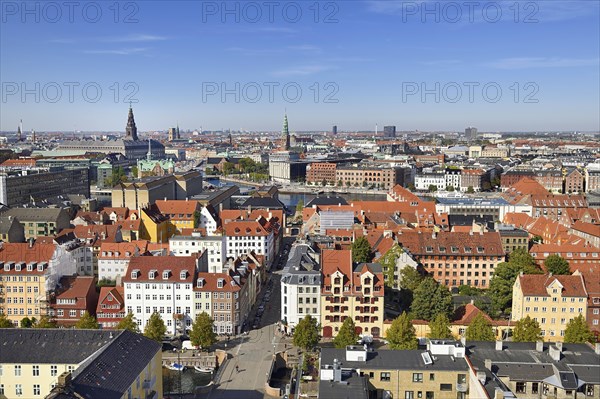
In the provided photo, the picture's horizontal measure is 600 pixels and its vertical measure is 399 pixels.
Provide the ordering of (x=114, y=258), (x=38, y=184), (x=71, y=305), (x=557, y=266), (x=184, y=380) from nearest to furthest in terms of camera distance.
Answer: (x=184, y=380), (x=71, y=305), (x=557, y=266), (x=114, y=258), (x=38, y=184)

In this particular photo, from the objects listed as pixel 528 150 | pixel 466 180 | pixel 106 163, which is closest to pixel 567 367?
pixel 466 180

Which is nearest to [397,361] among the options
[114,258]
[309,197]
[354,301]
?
[354,301]

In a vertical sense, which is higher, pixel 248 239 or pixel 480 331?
pixel 248 239

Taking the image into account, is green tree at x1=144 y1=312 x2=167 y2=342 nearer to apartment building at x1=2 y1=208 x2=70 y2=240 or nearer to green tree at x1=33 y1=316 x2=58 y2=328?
green tree at x1=33 y1=316 x2=58 y2=328

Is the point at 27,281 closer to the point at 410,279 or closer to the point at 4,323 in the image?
the point at 4,323

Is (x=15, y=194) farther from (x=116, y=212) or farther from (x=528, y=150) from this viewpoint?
(x=528, y=150)

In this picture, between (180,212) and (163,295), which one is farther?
(180,212)
